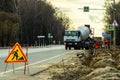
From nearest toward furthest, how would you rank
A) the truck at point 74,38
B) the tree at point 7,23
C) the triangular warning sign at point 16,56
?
1. the triangular warning sign at point 16,56
2. the truck at point 74,38
3. the tree at point 7,23

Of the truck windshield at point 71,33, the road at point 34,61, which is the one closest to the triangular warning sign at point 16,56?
the road at point 34,61

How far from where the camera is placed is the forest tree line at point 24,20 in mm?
95375

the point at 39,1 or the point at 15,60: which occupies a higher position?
the point at 39,1

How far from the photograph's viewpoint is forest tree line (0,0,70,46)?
95.4 meters

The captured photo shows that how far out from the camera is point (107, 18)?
121 m

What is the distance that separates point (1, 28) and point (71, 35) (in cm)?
2994

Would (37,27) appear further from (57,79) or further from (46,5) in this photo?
(57,79)

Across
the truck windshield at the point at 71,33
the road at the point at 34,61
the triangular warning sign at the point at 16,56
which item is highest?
the truck windshield at the point at 71,33

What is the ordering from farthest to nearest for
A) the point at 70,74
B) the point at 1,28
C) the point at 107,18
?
the point at 107,18, the point at 1,28, the point at 70,74

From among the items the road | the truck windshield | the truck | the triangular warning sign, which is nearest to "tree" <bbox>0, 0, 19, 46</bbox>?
the truck

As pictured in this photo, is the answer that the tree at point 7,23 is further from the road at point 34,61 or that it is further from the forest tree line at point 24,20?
the road at point 34,61

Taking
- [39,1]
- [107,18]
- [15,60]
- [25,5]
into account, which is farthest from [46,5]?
[15,60]

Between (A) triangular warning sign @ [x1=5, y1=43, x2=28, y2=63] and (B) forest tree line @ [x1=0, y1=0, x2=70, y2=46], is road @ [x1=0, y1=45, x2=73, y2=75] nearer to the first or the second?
(A) triangular warning sign @ [x1=5, y1=43, x2=28, y2=63]

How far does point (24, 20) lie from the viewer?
129 metres
